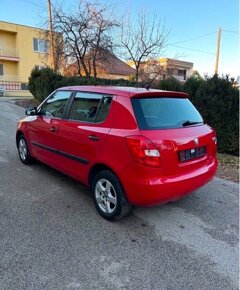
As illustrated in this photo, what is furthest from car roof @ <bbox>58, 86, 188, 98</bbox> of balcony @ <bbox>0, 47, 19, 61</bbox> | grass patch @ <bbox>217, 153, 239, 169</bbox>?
balcony @ <bbox>0, 47, 19, 61</bbox>

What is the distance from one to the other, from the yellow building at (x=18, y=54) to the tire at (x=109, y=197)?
29.0m

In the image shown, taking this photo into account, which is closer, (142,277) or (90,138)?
(142,277)

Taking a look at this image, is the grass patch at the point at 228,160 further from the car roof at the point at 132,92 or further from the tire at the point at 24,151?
the tire at the point at 24,151

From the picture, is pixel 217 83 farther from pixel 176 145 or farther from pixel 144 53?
pixel 144 53

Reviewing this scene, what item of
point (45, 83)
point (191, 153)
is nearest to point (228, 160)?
point (191, 153)

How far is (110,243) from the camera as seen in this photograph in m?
2.90

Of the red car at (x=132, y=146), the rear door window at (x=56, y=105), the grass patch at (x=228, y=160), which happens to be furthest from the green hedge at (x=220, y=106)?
the rear door window at (x=56, y=105)

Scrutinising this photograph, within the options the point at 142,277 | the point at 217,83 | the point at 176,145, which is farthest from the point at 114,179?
the point at 217,83

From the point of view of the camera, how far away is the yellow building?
1199 inches

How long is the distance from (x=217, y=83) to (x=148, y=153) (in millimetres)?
4708

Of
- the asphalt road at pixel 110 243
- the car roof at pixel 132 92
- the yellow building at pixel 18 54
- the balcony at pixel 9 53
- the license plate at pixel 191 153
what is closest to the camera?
the asphalt road at pixel 110 243

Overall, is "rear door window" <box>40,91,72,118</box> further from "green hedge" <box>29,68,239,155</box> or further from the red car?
"green hedge" <box>29,68,239,155</box>

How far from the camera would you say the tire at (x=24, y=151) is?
5.33 m

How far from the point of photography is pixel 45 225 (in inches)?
126
